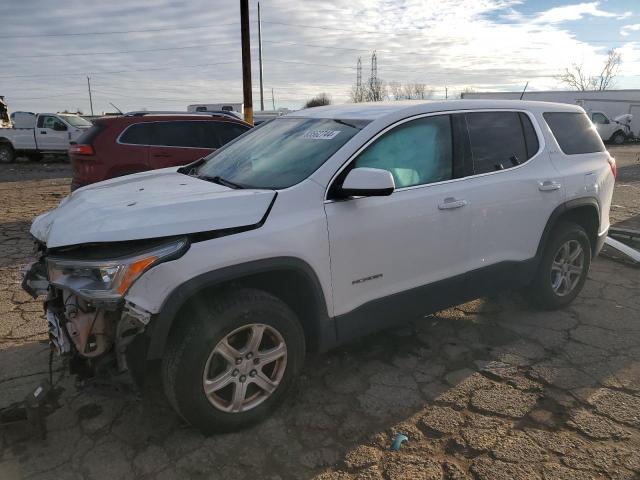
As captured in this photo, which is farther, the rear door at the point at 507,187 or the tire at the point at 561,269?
the tire at the point at 561,269

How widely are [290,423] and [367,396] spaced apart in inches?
21.5

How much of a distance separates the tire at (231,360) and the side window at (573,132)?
2912 millimetres

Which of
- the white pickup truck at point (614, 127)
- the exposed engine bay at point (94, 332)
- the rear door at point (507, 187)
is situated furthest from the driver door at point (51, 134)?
the white pickup truck at point (614, 127)

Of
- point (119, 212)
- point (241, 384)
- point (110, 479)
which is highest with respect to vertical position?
point (119, 212)

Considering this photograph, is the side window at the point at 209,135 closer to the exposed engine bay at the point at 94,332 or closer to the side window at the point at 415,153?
the side window at the point at 415,153

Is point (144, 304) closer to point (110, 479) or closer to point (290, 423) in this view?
Result: point (110, 479)

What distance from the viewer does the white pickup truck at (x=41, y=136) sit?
1870 cm

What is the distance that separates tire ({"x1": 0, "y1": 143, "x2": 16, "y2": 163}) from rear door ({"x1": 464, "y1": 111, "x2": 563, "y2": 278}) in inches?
791

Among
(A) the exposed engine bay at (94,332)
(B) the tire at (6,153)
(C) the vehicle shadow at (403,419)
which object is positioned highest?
(A) the exposed engine bay at (94,332)

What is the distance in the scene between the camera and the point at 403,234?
3186 mm

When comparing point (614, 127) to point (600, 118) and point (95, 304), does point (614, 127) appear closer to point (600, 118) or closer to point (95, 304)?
point (600, 118)

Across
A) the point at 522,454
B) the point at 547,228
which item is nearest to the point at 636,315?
the point at 547,228

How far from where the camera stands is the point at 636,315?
4.46 metres

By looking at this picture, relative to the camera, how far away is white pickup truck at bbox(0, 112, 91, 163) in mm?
18703
